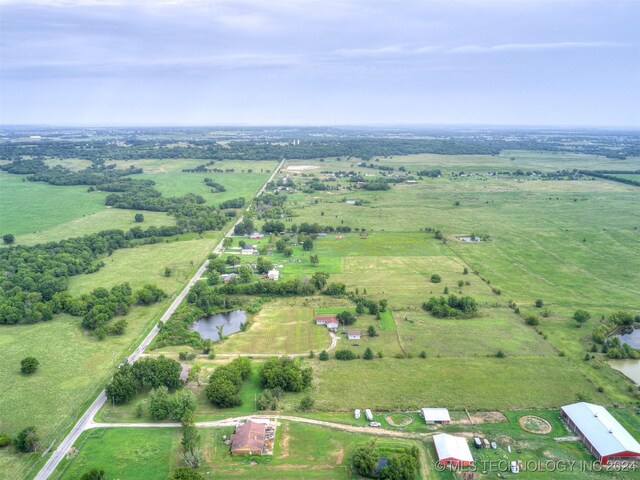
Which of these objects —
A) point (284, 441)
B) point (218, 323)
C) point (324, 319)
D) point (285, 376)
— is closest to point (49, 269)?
point (218, 323)

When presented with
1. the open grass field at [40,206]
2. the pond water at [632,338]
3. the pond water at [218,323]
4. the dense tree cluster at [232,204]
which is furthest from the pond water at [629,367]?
the open grass field at [40,206]

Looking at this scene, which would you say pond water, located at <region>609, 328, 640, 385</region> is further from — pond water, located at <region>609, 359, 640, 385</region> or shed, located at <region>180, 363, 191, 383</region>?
shed, located at <region>180, 363, 191, 383</region>

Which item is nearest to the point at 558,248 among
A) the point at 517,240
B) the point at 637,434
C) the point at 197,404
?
the point at 517,240

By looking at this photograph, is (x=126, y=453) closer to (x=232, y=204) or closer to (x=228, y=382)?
(x=228, y=382)

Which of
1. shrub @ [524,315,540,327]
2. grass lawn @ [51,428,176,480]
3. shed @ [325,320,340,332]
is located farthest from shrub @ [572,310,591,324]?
grass lawn @ [51,428,176,480]

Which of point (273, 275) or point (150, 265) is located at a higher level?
point (273, 275)

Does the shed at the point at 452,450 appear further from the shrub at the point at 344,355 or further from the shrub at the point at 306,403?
the shrub at the point at 344,355
